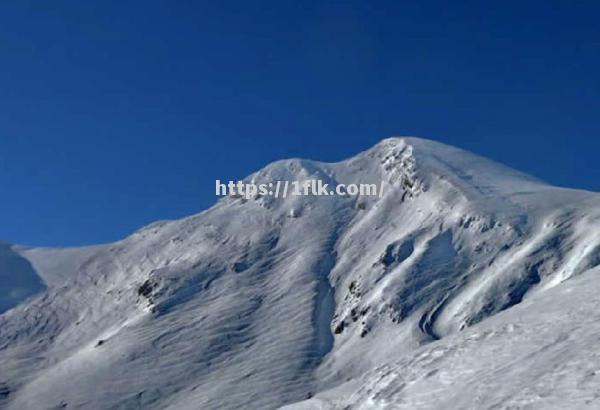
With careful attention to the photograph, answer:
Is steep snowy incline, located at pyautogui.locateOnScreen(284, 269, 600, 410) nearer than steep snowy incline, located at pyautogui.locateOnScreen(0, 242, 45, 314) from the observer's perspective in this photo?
Yes

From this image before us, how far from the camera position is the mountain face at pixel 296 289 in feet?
256

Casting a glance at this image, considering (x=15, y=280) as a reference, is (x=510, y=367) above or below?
below

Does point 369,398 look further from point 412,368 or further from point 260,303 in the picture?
point 260,303

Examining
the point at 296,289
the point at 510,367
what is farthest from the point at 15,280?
the point at 510,367

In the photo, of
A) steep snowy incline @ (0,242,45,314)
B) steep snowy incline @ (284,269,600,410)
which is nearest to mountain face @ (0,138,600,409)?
steep snowy incline @ (0,242,45,314)

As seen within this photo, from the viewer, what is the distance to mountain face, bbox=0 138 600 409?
77.9 meters

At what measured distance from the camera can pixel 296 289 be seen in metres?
94.6

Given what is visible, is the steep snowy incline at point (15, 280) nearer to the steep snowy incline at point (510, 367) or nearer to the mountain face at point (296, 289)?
the mountain face at point (296, 289)

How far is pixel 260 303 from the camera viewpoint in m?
93.2

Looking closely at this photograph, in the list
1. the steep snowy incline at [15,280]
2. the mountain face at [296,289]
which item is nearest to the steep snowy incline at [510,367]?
the mountain face at [296,289]

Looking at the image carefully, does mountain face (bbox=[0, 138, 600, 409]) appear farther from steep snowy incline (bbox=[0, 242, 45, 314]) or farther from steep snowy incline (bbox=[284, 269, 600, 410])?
steep snowy incline (bbox=[284, 269, 600, 410])

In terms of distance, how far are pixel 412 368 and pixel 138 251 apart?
296 feet

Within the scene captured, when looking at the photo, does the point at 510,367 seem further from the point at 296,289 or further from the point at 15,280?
the point at 15,280

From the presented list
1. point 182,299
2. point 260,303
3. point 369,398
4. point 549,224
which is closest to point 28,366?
point 182,299
